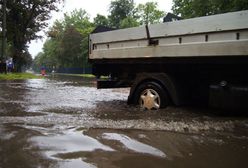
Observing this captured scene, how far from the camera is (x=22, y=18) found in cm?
3578

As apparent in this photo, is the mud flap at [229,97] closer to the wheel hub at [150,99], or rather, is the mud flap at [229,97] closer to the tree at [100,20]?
the wheel hub at [150,99]

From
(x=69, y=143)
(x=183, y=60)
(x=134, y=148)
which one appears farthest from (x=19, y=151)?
(x=183, y=60)

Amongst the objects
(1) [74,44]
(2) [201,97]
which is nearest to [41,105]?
(2) [201,97]

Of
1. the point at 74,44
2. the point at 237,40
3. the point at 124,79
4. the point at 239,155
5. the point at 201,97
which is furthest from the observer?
the point at 74,44

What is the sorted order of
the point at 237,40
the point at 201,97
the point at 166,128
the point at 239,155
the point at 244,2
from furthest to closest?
1. the point at 244,2
2. the point at 201,97
3. the point at 237,40
4. the point at 166,128
5. the point at 239,155

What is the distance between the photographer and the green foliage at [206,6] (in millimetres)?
23219

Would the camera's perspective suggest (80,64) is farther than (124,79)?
Yes

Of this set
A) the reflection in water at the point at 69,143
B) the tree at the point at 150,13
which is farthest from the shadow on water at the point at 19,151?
the tree at the point at 150,13

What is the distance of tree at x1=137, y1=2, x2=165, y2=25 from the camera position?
6431 centimetres

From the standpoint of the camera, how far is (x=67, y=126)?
546 cm

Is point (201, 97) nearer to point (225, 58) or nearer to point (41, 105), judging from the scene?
point (225, 58)

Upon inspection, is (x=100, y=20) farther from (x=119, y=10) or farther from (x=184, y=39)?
(x=184, y=39)

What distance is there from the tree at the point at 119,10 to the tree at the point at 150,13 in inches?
298

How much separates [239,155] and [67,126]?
103 inches
